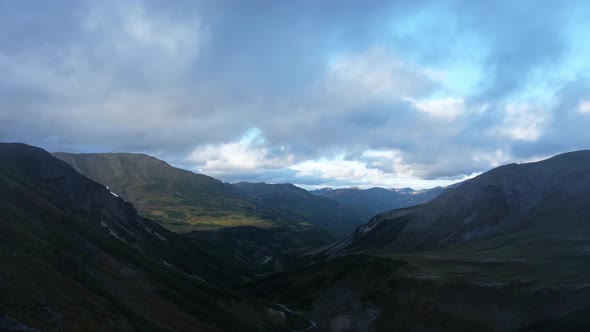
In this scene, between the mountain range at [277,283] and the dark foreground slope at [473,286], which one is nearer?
the mountain range at [277,283]

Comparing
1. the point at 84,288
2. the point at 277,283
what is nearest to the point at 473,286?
the point at 84,288

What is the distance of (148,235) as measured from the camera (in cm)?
18775

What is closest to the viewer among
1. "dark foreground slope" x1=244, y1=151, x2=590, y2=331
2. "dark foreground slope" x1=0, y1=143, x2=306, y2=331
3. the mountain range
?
"dark foreground slope" x1=0, y1=143, x2=306, y2=331

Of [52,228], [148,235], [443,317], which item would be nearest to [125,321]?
[52,228]

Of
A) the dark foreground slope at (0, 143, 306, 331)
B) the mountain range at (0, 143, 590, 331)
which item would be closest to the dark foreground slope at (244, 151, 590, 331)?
the mountain range at (0, 143, 590, 331)

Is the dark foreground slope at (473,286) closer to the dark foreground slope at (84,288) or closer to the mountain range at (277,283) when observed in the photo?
the mountain range at (277,283)

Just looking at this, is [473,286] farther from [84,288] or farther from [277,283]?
[277,283]

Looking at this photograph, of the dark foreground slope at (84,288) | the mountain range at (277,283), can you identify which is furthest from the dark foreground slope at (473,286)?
the dark foreground slope at (84,288)

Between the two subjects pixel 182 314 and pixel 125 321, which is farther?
pixel 182 314

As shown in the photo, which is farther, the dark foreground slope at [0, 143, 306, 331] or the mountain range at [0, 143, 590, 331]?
the mountain range at [0, 143, 590, 331]

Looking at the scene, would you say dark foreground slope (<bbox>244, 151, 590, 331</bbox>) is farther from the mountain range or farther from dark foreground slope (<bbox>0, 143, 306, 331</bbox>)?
dark foreground slope (<bbox>0, 143, 306, 331</bbox>)

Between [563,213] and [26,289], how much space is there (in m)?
180

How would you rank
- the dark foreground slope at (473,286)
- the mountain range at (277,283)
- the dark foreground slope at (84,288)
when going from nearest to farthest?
the dark foreground slope at (84,288)
the mountain range at (277,283)
the dark foreground slope at (473,286)

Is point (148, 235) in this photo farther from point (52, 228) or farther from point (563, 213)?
point (563, 213)
